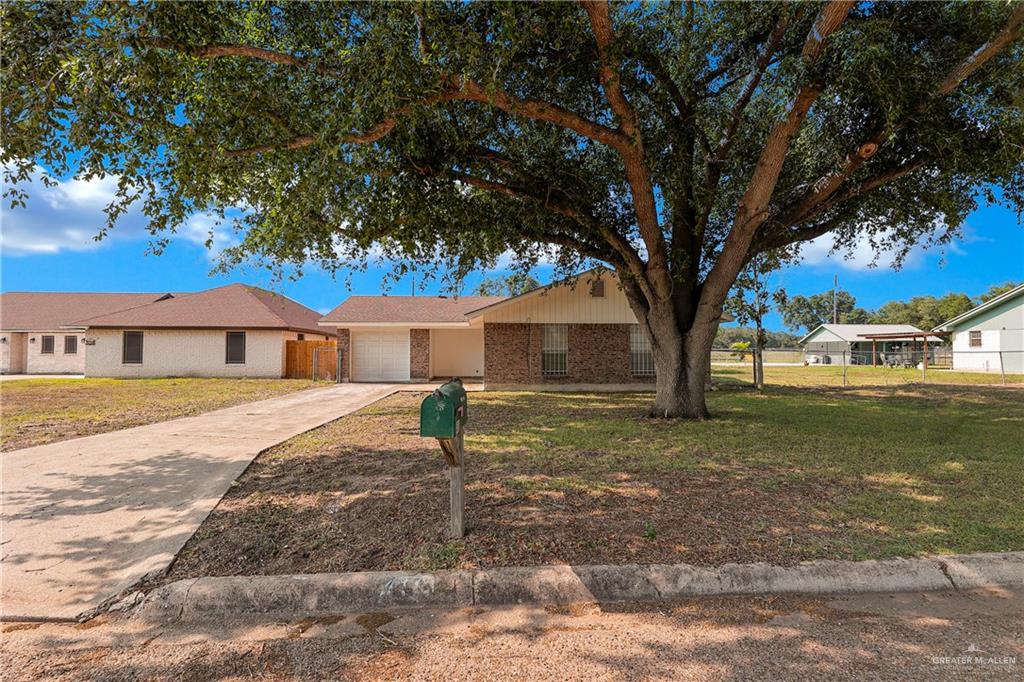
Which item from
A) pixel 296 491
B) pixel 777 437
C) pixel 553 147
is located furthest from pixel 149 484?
pixel 777 437

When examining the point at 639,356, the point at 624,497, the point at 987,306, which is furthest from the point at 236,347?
the point at 987,306

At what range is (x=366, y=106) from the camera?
5.37 metres

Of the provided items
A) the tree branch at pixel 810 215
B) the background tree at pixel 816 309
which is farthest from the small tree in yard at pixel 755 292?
the background tree at pixel 816 309

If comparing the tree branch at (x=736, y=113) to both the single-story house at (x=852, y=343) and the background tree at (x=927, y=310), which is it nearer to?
the single-story house at (x=852, y=343)

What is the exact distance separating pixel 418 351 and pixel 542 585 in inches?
697

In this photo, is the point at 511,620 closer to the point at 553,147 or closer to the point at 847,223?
the point at 553,147

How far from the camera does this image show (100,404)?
12.0 meters

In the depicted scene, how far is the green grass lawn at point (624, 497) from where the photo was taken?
3.43 meters

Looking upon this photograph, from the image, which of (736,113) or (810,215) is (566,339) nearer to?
(810,215)

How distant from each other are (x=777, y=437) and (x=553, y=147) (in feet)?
19.8

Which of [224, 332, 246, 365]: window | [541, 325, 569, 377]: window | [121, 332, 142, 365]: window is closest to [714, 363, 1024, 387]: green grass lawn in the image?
[541, 325, 569, 377]: window

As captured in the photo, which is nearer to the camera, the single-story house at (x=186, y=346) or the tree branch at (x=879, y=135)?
the tree branch at (x=879, y=135)

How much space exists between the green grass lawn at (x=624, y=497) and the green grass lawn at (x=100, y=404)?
13.2 ft

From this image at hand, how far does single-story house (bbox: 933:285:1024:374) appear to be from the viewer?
85.9 ft
